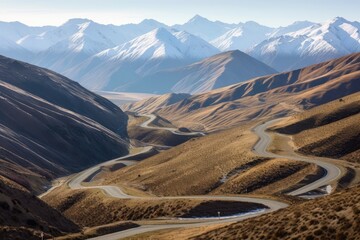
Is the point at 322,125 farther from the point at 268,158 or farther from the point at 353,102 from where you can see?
the point at 268,158

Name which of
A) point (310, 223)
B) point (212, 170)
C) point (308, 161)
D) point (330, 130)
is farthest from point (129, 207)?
point (330, 130)

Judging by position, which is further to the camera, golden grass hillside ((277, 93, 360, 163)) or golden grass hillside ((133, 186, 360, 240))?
golden grass hillside ((277, 93, 360, 163))

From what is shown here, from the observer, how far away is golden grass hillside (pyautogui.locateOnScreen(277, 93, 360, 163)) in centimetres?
10950

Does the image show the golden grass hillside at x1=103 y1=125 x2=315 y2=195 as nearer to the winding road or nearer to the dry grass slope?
the winding road

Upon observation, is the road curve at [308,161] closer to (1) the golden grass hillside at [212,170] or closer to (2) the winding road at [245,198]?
(2) the winding road at [245,198]

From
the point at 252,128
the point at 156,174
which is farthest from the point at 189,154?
the point at 252,128

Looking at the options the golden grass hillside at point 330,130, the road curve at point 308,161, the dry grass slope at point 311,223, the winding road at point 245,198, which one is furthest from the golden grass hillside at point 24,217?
the golden grass hillside at point 330,130

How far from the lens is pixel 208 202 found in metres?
70.8

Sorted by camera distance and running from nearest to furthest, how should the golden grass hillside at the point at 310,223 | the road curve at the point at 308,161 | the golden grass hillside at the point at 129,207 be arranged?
the golden grass hillside at the point at 310,223 < the golden grass hillside at the point at 129,207 < the road curve at the point at 308,161

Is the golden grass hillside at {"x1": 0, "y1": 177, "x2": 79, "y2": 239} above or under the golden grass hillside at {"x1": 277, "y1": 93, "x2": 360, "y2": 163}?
under

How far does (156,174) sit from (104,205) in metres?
35.1

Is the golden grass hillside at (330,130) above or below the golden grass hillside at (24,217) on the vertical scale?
above

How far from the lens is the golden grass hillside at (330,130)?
10950cm

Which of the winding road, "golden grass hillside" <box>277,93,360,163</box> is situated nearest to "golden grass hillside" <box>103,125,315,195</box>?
the winding road
